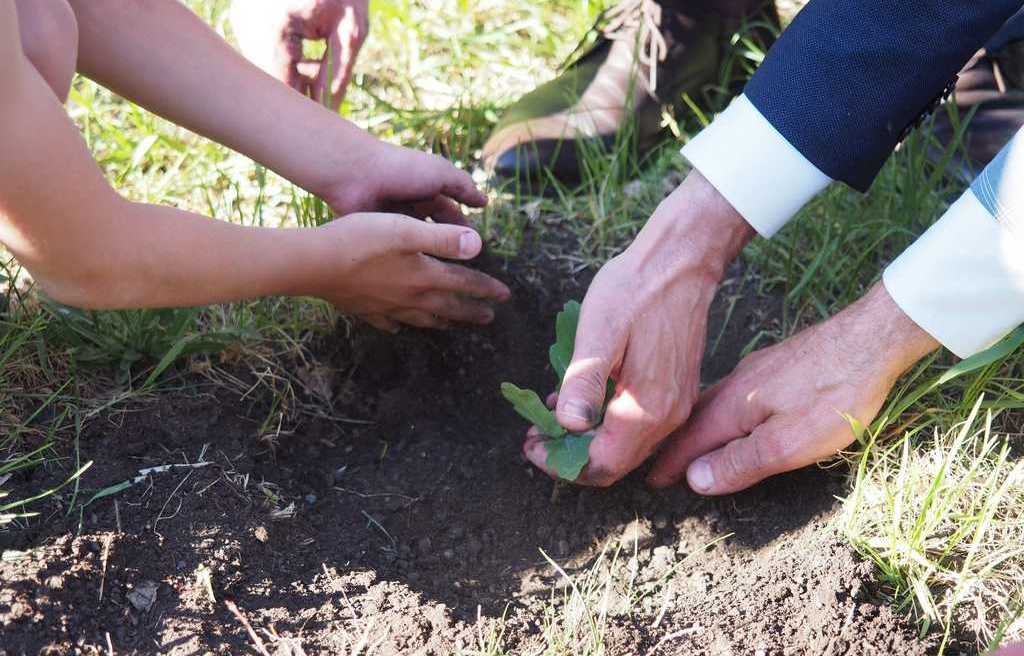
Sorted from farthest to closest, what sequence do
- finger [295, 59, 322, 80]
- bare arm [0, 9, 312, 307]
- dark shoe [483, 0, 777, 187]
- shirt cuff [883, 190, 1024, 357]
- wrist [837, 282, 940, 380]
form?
dark shoe [483, 0, 777, 187] < finger [295, 59, 322, 80] < wrist [837, 282, 940, 380] < shirt cuff [883, 190, 1024, 357] < bare arm [0, 9, 312, 307]

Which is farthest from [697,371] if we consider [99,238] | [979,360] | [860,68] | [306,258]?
[99,238]

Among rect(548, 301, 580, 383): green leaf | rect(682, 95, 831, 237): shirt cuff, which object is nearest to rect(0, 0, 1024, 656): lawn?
rect(548, 301, 580, 383): green leaf

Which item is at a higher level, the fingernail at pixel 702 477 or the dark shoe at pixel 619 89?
the dark shoe at pixel 619 89

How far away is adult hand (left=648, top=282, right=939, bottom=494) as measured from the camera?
1582 millimetres

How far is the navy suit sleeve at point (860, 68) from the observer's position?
1.61 m

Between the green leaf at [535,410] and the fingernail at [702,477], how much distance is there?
0.23m

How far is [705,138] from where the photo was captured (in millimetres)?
1700

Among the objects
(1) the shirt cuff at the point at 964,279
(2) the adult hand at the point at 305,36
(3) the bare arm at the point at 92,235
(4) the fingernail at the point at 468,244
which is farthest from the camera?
(2) the adult hand at the point at 305,36

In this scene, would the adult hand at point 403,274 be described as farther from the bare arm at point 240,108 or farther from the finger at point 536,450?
the finger at point 536,450

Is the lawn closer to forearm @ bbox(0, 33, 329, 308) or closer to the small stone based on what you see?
the small stone

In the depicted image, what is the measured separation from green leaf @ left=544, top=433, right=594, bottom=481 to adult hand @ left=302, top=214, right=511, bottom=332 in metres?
0.36

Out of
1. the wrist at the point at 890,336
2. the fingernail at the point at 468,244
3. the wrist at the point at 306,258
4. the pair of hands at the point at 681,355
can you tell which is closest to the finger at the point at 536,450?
the pair of hands at the point at 681,355

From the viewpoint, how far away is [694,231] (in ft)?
5.58

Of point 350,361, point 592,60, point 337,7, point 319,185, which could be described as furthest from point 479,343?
point 592,60
